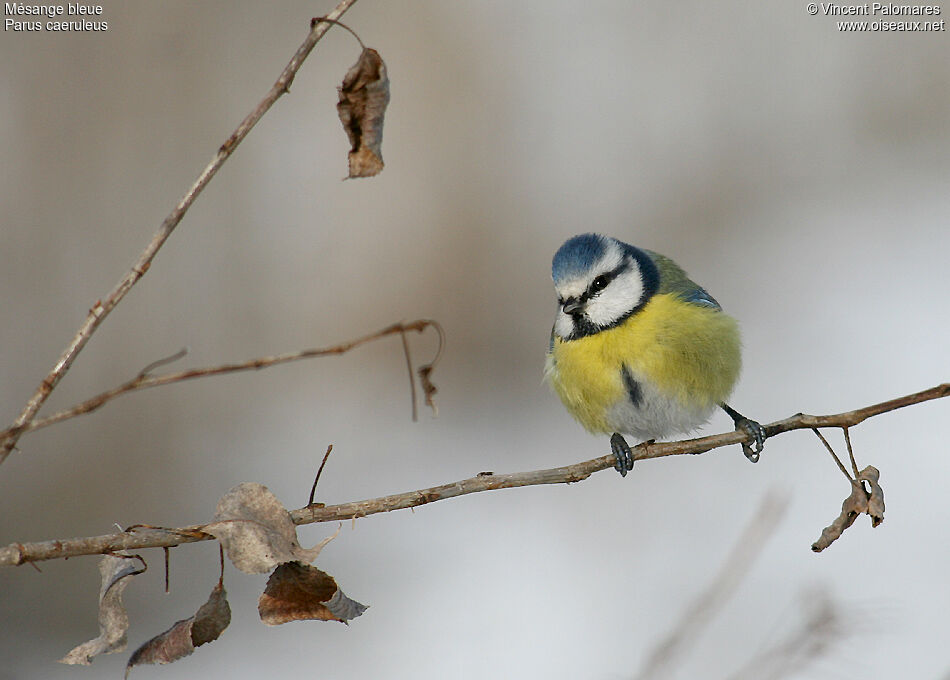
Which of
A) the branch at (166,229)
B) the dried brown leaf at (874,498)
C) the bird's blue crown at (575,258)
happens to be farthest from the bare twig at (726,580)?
the branch at (166,229)

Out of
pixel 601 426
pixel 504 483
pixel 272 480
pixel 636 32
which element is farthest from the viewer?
pixel 636 32

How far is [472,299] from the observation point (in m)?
4.82

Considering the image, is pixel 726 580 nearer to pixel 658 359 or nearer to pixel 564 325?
pixel 658 359

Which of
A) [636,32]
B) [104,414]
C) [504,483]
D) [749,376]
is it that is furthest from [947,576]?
[104,414]

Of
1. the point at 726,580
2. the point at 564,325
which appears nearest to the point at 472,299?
the point at 564,325

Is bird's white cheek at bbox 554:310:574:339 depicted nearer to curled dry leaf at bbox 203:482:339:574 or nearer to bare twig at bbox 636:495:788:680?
bare twig at bbox 636:495:788:680

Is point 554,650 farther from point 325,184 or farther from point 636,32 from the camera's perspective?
point 636,32

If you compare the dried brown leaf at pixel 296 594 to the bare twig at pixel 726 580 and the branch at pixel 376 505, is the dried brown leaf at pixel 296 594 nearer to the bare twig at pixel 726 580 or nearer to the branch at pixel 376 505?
the branch at pixel 376 505

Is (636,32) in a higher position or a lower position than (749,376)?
higher

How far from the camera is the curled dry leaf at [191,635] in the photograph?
1338 millimetres

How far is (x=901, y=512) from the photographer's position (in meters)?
3.63

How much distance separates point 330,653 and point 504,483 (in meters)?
2.18

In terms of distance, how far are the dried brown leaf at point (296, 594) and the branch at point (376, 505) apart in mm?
79

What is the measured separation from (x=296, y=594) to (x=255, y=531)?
0.40 ft
